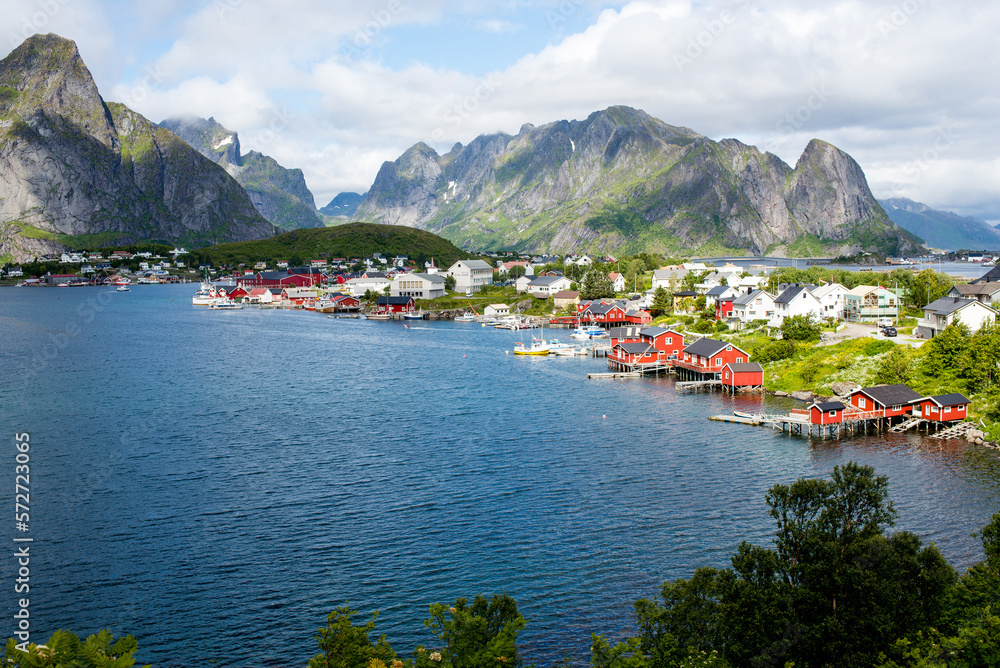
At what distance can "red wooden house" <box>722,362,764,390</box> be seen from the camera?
204ft

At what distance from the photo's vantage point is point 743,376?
204 feet

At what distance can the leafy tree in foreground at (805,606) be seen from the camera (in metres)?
18.5

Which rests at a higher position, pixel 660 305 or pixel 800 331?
pixel 660 305

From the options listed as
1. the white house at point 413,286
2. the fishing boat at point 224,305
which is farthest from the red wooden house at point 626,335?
the fishing boat at point 224,305

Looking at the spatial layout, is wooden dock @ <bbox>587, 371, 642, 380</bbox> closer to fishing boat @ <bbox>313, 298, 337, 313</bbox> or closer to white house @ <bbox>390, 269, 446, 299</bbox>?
white house @ <bbox>390, 269, 446, 299</bbox>

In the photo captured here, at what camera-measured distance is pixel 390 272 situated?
7495 inches

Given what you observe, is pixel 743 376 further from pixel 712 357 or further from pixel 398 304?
pixel 398 304

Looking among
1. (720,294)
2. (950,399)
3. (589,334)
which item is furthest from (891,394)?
(589,334)

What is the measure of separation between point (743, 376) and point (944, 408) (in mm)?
17705

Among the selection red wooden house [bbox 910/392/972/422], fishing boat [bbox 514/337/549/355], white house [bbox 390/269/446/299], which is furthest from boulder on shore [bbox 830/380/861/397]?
white house [bbox 390/269/446/299]

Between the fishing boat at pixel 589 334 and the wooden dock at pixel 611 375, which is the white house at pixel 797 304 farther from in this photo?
the fishing boat at pixel 589 334

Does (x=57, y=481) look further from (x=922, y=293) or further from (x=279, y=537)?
(x=922, y=293)

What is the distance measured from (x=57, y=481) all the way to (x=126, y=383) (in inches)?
1142

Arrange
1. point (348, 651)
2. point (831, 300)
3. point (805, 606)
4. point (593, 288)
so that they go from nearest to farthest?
point (348, 651) → point (805, 606) → point (831, 300) → point (593, 288)
